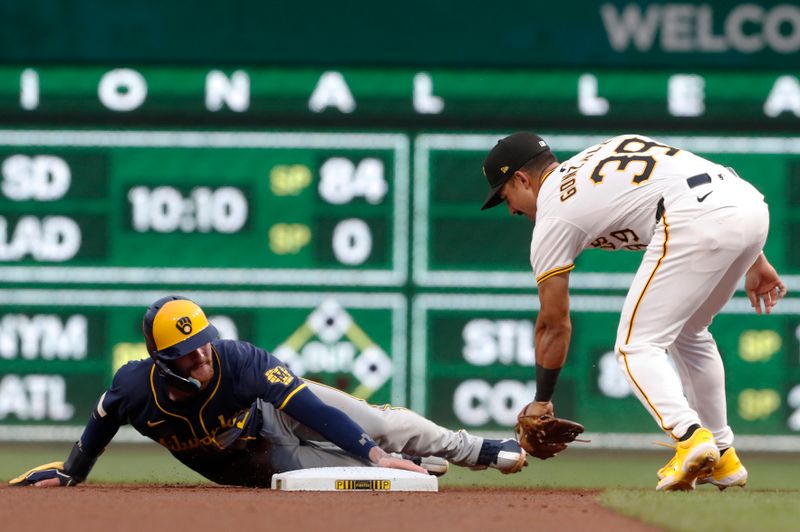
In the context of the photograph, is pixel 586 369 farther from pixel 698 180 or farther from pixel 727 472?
pixel 698 180

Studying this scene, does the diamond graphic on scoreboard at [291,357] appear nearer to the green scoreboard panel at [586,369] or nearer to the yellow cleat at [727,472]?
the green scoreboard panel at [586,369]

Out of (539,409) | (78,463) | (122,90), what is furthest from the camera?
(122,90)

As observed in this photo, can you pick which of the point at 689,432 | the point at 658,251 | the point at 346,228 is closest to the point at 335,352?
the point at 346,228

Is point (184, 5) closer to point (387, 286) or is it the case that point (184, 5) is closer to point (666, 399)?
point (387, 286)

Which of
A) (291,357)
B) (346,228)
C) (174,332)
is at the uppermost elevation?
(346,228)

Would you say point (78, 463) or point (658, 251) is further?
point (78, 463)

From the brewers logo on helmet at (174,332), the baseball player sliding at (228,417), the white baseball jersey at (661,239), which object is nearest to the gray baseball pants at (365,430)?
the baseball player sliding at (228,417)

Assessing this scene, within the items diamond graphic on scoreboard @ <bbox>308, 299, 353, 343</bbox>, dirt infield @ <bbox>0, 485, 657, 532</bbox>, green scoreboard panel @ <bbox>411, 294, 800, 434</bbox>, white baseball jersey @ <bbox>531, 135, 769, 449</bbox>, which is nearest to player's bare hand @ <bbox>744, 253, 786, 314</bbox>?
white baseball jersey @ <bbox>531, 135, 769, 449</bbox>

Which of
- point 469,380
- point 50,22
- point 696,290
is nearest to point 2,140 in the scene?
point 50,22
